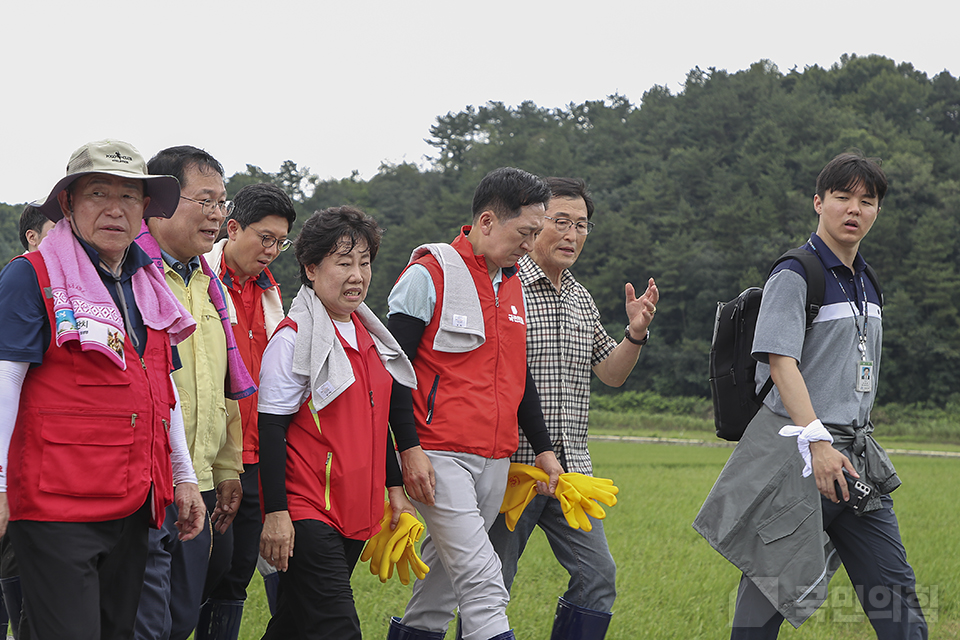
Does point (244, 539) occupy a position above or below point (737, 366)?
below

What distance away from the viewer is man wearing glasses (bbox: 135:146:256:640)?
3.65m

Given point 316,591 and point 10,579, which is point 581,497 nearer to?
point 316,591

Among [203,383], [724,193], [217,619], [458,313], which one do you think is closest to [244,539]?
[217,619]

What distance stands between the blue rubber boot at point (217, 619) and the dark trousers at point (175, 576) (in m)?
0.35

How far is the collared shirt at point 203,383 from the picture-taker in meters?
3.62

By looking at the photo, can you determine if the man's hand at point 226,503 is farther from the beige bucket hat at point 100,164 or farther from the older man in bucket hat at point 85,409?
the beige bucket hat at point 100,164

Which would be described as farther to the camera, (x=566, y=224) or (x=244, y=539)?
(x=566, y=224)

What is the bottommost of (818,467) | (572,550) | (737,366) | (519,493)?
(572,550)

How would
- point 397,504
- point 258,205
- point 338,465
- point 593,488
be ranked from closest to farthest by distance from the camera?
point 338,465 → point 397,504 → point 593,488 → point 258,205

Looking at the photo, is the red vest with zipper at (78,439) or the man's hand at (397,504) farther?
the man's hand at (397,504)

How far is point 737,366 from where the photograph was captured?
4320 millimetres

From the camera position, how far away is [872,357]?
13.4ft

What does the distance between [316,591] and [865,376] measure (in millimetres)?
2440

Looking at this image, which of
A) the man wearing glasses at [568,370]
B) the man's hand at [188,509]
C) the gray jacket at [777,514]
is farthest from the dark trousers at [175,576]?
the gray jacket at [777,514]
